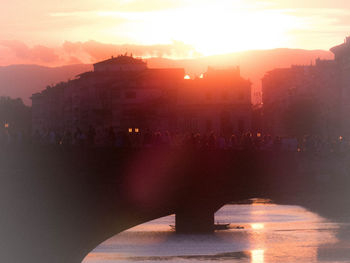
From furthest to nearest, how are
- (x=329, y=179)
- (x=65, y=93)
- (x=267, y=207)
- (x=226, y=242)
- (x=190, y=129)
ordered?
(x=65, y=93)
(x=190, y=129)
(x=267, y=207)
(x=226, y=242)
(x=329, y=179)

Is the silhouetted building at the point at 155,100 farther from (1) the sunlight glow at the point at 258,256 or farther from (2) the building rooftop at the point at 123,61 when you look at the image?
(1) the sunlight glow at the point at 258,256

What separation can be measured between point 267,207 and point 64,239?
238 feet

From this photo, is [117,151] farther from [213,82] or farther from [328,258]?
[213,82]

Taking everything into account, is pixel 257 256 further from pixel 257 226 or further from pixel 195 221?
pixel 257 226

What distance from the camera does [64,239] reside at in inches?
1241

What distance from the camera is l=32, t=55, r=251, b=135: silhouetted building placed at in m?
122

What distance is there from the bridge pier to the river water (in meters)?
0.50

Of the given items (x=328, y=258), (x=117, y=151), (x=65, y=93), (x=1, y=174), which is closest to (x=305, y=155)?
(x=117, y=151)

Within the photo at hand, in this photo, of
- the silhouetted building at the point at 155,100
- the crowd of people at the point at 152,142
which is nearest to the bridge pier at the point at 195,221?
the crowd of people at the point at 152,142

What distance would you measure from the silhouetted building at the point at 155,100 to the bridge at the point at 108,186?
8140 centimetres

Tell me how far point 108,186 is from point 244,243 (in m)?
41.9

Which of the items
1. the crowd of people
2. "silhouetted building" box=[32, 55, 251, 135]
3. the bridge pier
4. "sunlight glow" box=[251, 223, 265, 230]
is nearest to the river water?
"sunlight glow" box=[251, 223, 265, 230]

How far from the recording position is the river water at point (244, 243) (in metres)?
66.4

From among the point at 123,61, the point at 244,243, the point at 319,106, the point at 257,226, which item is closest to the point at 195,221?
the point at 244,243
